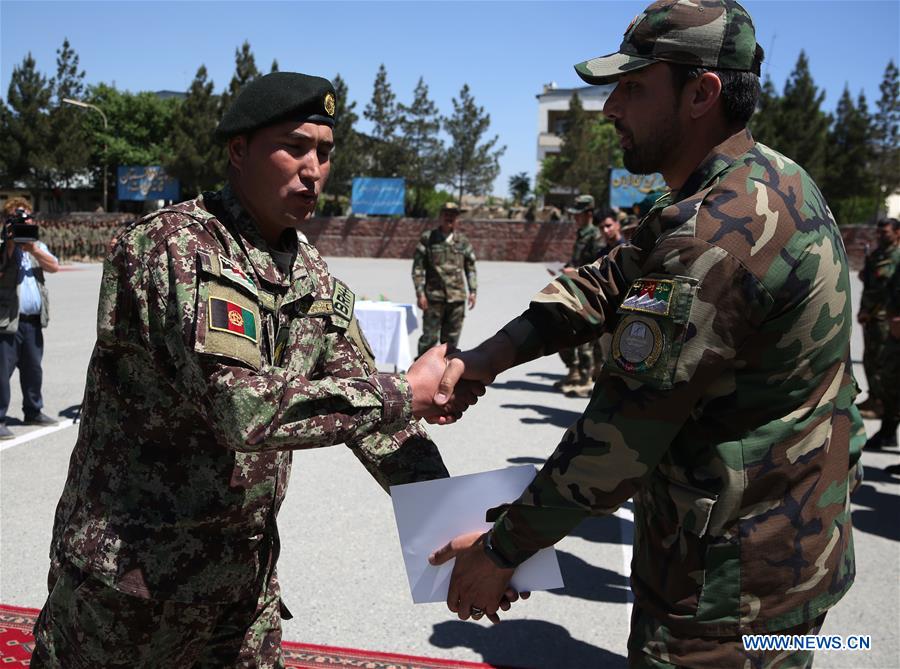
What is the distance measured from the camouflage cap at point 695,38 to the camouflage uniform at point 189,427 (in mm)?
922

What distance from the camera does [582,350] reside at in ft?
28.0

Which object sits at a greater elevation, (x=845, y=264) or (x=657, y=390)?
(x=845, y=264)

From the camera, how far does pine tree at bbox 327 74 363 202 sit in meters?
41.2

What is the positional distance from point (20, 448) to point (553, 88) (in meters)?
70.9

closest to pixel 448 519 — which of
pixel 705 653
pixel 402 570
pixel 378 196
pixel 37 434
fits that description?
pixel 705 653

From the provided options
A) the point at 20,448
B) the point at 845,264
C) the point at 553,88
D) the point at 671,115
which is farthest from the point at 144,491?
the point at 553,88

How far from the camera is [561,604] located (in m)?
3.77

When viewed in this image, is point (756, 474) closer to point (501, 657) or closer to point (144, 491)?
point (144, 491)

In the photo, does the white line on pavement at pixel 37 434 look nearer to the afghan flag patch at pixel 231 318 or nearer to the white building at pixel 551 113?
the afghan flag patch at pixel 231 318

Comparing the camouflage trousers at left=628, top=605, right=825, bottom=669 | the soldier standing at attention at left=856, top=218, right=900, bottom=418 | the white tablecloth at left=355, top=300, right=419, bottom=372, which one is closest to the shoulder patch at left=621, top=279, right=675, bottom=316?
the camouflage trousers at left=628, top=605, right=825, bottom=669

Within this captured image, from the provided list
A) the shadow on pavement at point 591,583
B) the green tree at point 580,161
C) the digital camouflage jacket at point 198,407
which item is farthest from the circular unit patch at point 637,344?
the green tree at point 580,161

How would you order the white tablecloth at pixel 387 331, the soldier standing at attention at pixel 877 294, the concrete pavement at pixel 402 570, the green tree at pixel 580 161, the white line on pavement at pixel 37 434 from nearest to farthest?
the concrete pavement at pixel 402 570, the white line on pavement at pixel 37 434, the soldier standing at attention at pixel 877 294, the white tablecloth at pixel 387 331, the green tree at pixel 580 161

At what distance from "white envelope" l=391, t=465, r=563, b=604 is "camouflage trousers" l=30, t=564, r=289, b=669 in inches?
19.9

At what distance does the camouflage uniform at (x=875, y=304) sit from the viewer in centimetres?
729
